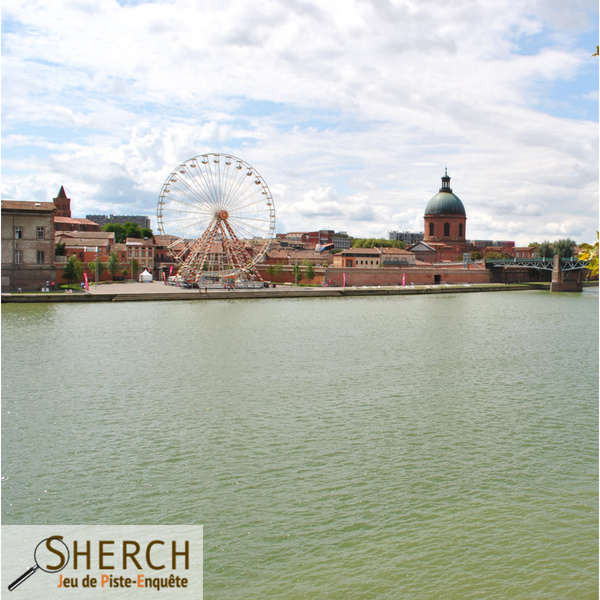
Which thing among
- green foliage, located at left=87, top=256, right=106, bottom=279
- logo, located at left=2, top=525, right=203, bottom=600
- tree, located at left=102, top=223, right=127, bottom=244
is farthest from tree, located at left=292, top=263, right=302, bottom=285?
logo, located at left=2, top=525, right=203, bottom=600

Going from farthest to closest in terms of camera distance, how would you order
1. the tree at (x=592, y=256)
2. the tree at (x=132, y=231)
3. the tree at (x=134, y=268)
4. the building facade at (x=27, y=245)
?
the tree at (x=132, y=231) < the tree at (x=134, y=268) < the building facade at (x=27, y=245) < the tree at (x=592, y=256)

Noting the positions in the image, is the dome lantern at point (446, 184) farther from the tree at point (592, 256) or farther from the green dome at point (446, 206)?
the tree at point (592, 256)

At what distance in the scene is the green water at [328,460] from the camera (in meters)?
8.16

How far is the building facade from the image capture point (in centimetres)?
4822

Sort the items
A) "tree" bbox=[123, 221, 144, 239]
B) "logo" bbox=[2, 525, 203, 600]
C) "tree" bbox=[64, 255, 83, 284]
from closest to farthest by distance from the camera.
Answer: "logo" bbox=[2, 525, 203, 600]
"tree" bbox=[64, 255, 83, 284]
"tree" bbox=[123, 221, 144, 239]

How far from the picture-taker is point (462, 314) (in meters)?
41.5

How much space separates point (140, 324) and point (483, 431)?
2313 centimetres

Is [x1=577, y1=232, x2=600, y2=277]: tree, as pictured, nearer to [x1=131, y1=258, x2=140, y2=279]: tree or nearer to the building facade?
the building facade

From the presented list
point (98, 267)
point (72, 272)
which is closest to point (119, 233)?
point (98, 267)

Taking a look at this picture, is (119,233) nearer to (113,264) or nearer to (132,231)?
(132,231)

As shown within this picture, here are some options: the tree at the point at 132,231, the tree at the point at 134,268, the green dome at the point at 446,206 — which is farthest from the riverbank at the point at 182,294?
the tree at the point at 132,231

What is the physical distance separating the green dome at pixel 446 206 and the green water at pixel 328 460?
81920mm

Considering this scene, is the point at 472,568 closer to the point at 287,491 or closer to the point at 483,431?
the point at 287,491

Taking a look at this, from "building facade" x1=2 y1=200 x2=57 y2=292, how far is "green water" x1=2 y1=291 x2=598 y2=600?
88.4 feet
